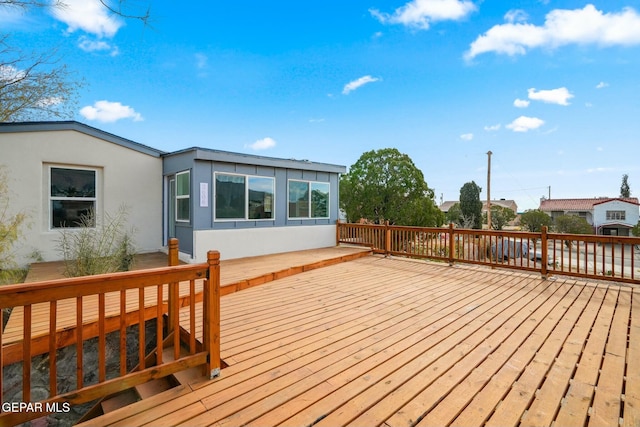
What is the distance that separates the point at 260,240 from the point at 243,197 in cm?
114

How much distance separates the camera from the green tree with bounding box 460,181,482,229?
60.4 ft

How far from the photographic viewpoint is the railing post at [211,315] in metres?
Result: 1.99

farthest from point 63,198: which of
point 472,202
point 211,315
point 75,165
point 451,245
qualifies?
point 472,202

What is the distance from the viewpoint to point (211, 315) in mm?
1986

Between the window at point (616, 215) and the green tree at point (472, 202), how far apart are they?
1819 centimetres

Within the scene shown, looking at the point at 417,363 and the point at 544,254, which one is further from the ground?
the point at 544,254

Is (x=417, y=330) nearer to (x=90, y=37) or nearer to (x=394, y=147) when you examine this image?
(x=90, y=37)

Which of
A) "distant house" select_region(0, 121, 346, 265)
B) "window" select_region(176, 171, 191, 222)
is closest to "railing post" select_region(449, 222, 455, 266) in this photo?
"distant house" select_region(0, 121, 346, 265)

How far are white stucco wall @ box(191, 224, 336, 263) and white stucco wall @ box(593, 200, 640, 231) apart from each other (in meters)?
31.7

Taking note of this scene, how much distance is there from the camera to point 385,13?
26.0 feet

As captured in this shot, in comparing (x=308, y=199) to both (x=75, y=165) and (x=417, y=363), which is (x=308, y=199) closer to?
(x=75, y=165)

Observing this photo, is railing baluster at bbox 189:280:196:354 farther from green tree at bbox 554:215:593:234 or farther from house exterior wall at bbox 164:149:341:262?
green tree at bbox 554:215:593:234

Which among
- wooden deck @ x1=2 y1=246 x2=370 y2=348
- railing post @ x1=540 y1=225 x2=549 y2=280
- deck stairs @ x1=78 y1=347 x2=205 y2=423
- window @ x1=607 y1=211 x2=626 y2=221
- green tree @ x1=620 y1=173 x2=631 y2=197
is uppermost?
green tree @ x1=620 y1=173 x2=631 y2=197


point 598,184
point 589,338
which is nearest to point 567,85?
point 589,338
